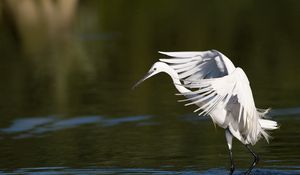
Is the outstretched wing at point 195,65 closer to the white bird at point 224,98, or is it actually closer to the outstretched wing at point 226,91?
the white bird at point 224,98

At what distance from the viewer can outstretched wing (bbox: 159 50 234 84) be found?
1164 centimetres

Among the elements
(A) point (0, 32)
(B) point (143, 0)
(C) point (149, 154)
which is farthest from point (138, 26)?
(C) point (149, 154)

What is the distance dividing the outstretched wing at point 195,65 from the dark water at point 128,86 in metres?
0.94

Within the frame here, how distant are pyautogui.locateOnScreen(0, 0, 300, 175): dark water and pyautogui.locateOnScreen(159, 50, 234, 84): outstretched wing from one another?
0.94 meters

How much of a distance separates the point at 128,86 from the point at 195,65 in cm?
574

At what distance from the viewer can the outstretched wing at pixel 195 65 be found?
1164 centimetres

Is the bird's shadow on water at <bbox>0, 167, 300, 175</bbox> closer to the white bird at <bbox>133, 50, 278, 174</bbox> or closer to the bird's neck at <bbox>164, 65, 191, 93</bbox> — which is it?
the white bird at <bbox>133, 50, 278, 174</bbox>

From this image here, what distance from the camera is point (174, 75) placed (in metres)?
11.3

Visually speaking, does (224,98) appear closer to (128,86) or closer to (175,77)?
(175,77)

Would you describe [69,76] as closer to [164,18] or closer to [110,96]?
[110,96]

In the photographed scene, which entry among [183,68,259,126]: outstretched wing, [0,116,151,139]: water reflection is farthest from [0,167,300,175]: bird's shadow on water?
[0,116,151,139]: water reflection

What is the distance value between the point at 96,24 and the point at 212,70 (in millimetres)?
14981

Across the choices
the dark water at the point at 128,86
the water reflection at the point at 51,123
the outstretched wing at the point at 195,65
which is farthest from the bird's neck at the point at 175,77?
the water reflection at the point at 51,123

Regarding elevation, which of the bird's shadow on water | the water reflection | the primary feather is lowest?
the bird's shadow on water
